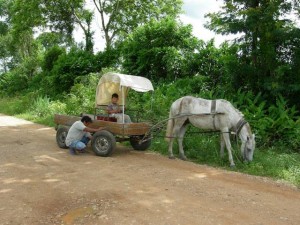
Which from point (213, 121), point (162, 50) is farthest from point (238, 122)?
point (162, 50)

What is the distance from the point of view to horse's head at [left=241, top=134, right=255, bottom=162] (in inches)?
351

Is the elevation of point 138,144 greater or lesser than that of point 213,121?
lesser

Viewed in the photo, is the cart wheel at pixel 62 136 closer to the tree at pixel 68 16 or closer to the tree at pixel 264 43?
the tree at pixel 264 43

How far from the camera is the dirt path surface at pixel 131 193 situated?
216 inches

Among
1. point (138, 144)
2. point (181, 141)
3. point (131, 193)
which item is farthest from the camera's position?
point (138, 144)

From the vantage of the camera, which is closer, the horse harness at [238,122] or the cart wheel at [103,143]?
the horse harness at [238,122]

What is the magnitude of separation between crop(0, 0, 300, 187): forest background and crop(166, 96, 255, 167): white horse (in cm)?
53

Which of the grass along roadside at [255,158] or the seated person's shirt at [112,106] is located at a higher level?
the seated person's shirt at [112,106]

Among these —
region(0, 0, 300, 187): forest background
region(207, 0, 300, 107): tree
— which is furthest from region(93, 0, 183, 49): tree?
region(207, 0, 300, 107): tree

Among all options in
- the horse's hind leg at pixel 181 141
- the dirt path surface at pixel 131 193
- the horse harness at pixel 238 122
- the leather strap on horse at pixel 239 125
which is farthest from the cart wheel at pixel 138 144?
the leather strap on horse at pixel 239 125

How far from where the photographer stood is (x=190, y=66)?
55.9 feet

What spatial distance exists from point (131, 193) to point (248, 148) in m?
3.77

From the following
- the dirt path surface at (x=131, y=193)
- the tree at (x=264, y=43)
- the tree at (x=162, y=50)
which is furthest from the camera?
the tree at (x=162, y=50)

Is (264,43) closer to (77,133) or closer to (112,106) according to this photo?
(112,106)
